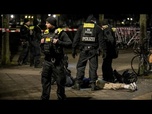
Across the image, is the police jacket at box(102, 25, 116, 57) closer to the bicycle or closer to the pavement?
the pavement

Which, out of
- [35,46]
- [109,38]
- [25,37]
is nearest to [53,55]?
[109,38]

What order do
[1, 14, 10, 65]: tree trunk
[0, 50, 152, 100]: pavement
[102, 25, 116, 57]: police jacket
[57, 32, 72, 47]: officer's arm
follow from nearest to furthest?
[57, 32, 72, 47]: officer's arm < [0, 50, 152, 100]: pavement < [102, 25, 116, 57]: police jacket < [1, 14, 10, 65]: tree trunk

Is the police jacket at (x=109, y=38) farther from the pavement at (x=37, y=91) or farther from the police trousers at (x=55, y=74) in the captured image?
the police trousers at (x=55, y=74)

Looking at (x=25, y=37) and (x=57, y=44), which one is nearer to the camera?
(x=57, y=44)

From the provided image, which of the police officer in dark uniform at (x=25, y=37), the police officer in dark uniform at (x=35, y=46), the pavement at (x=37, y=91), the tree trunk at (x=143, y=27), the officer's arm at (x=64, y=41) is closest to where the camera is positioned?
the officer's arm at (x=64, y=41)

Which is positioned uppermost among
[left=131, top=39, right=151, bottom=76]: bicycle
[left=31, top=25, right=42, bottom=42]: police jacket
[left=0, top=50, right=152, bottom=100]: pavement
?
[left=31, top=25, right=42, bottom=42]: police jacket

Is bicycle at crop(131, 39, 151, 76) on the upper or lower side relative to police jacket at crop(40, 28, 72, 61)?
lower

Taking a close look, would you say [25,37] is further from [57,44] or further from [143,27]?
[57,44]

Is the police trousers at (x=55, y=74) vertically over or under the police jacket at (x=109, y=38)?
under

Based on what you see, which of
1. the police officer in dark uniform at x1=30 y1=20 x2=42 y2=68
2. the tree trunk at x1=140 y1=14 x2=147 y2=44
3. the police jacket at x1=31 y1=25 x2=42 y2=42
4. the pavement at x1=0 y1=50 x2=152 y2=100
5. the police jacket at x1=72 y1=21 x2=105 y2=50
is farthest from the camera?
the police jacket at x1=31 y1=25 x2=42 y2=42

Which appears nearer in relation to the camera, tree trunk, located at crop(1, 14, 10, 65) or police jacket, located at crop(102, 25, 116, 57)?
police jacket, located at crop(102, 25, 116, 57)

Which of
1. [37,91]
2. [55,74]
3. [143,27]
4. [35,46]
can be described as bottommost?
[37,91]

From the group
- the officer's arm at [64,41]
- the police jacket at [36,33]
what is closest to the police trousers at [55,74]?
the officer's arm at [64,41]

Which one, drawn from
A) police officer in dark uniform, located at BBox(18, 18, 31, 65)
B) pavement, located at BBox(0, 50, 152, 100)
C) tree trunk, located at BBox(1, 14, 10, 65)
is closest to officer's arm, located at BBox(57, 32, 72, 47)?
pavement, located at BBox(0, 50, 152, 100)
